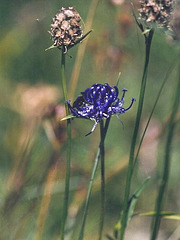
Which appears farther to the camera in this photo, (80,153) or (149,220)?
(149,220)

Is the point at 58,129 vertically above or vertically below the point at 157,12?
below

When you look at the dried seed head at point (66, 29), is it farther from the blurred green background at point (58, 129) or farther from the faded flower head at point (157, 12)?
the blurred green background at point (58, 129)

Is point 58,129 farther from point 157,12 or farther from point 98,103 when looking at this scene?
point 157,12

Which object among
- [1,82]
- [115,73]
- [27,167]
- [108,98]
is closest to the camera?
[108,98]

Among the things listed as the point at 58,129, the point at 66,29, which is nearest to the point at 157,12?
the point at 66,29

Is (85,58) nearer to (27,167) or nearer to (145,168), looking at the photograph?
(145,168)

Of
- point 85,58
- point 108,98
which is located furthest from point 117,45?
point 108,98
